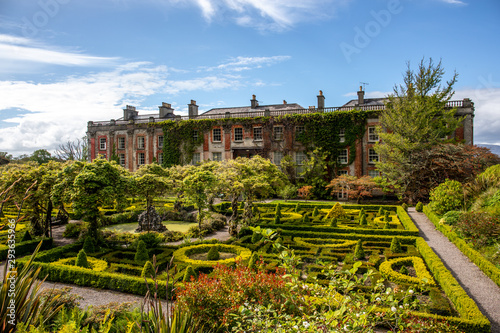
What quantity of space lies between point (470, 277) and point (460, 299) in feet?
A: 10.0

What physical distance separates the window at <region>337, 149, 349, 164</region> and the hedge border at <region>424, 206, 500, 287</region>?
548 inches

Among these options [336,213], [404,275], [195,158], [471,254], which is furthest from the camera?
[195,158]

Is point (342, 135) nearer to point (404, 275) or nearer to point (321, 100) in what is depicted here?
point (321, 100)

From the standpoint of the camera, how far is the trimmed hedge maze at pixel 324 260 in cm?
807

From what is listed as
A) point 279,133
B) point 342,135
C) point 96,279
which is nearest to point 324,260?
point 96,279

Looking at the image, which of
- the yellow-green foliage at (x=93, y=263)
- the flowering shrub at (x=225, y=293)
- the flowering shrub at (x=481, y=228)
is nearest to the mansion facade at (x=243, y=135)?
the flowering shrub at (x=481, y=228)

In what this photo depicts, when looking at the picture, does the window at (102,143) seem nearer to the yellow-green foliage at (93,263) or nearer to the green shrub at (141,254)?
the yellow-green foliage at (93,263)

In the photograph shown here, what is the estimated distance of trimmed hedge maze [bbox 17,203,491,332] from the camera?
318 inches

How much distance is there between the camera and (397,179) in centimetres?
2512

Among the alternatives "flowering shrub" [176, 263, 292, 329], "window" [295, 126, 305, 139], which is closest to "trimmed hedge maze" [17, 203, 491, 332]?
"flowering shrub" [176, 263, 292, 329]

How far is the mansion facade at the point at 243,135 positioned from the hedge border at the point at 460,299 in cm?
1932

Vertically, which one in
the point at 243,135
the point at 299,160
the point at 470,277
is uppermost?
the point at 243,135

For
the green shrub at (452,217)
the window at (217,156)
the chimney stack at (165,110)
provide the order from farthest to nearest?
the chimney stack at (165,110) → the window at (217,156) → the green shrub at (452,217)

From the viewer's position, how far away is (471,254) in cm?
1140
